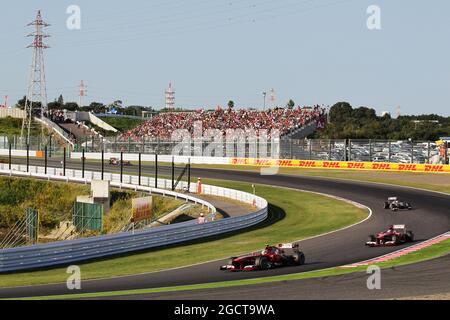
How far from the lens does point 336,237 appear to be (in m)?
30.8

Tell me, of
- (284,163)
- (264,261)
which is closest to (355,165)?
(284,163)

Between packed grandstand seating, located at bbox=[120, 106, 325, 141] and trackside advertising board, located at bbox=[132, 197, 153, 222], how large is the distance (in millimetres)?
42708

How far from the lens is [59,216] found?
59.3m

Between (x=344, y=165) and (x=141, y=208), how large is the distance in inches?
1312

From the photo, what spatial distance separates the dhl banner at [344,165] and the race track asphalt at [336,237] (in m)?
7.79

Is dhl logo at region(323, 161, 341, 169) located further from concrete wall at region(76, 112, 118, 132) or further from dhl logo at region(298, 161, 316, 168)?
concrete wall at region(76, 112, 118, 132)

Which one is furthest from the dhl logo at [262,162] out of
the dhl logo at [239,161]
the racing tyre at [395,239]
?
the racing tyre at [395,239]

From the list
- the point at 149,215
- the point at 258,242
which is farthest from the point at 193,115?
the point at 258,242

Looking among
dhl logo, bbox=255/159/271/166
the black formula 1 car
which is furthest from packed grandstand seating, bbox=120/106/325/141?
→ the black formula 1 car

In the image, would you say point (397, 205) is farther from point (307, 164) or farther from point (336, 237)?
point (307, 164)

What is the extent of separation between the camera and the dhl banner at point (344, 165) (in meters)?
61.1

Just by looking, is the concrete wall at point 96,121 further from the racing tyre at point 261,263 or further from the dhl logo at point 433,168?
the racing tyre at point 261,263

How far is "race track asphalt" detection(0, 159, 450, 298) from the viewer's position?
21.1m

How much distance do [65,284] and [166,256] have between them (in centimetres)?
704
